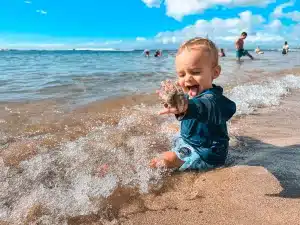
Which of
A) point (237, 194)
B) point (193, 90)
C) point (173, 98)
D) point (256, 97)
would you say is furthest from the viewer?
point (256, 97)

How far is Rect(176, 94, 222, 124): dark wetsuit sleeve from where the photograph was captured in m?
2.07

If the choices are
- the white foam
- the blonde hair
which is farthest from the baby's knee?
the white foam

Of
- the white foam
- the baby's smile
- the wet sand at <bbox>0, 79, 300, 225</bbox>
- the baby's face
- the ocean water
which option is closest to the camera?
the wet sand at <bbox>0, 79, 300, 225</bbox>

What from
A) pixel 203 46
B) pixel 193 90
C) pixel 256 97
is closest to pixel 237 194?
pixel 193 90

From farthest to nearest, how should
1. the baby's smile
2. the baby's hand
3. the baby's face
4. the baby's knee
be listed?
1. the baby's knee
2. the baby's smile
3. the baby's face
4. the baby's hand

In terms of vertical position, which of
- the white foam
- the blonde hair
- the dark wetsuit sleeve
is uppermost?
the blonde hair

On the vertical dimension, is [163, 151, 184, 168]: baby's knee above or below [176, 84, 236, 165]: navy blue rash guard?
below

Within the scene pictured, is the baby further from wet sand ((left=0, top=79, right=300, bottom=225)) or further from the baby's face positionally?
wet sand ((left=0, top=79, right=300, bottom=225))

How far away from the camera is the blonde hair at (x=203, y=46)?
2.50 meters

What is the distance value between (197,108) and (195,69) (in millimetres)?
477

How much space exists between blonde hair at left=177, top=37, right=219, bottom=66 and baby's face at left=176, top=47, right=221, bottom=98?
0.07 ft

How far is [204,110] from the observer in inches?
87.4

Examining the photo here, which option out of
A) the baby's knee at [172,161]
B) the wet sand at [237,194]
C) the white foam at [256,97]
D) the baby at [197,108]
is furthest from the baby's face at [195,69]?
the white foam at [256,97]

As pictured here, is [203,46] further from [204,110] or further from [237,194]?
[237,194]
